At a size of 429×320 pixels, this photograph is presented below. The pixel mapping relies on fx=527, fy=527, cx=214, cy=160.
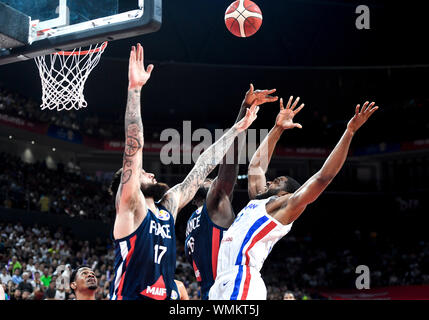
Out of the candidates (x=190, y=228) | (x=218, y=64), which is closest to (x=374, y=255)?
(x=218, y=64)

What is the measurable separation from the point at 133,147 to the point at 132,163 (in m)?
0.10

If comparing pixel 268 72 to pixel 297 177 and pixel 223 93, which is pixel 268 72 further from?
pixel 297 177

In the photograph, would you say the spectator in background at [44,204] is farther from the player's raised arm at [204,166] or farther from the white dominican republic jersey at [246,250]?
the white dominican republic jersey at [246,250]

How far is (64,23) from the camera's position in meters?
4.73

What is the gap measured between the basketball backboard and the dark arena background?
30.6ft

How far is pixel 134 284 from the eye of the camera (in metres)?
3.17

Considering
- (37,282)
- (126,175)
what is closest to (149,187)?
(126,175)

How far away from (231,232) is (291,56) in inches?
641

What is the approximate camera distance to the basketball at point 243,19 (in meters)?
6.64

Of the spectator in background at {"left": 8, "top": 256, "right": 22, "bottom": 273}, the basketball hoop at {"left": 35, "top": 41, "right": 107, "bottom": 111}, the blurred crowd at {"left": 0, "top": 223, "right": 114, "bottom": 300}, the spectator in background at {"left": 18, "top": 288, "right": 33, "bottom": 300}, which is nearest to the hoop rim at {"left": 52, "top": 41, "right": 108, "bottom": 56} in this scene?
the basketball hoop at {"left": 35, "top": 41, "right": 107, "bottom": 111}

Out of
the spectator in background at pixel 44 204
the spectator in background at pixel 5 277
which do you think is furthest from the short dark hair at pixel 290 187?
the spectator in background at pixel 44 204

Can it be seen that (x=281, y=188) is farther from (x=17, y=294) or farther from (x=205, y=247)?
(x=17, y=294)

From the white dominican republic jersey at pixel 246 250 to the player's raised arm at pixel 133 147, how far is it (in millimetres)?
643
